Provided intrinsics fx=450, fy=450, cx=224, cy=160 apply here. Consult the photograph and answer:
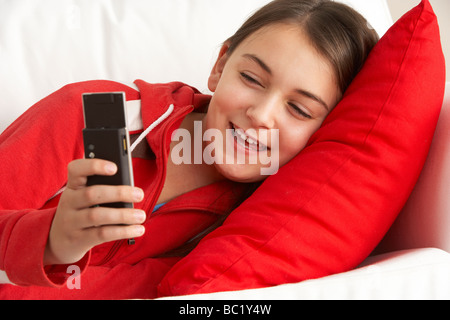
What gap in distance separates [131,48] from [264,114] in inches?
20.1

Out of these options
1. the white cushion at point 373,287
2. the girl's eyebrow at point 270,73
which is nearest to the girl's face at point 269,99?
the girl's eyebrow at point 270,73

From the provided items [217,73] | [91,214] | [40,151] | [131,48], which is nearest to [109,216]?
[91,214]

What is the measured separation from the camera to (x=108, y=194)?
0.45m

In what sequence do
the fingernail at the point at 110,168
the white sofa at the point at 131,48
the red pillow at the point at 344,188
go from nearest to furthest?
1. the fingernail at the point at 110,168
2. the red pillow at the point at 344,188
3. the white sofa at the point at 131,48

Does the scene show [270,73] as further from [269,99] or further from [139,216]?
[139,216]

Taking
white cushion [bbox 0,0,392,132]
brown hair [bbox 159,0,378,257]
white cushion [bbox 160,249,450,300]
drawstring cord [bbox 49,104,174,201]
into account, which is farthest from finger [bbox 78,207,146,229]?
white cushion [bbox 0,0,392,132]

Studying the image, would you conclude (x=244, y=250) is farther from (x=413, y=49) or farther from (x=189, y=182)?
(x=413, y=49)

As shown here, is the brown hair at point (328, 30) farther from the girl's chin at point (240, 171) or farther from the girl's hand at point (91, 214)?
the girl's hand at point (91, 214)

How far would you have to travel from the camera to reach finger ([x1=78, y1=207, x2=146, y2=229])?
1.49 ft

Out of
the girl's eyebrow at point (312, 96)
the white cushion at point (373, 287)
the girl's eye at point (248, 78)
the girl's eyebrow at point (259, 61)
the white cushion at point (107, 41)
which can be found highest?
the white cushion at point (107, 41)

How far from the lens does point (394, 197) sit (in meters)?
0.68

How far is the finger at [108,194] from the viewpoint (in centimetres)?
45

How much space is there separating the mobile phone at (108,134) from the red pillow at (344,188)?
0.68ft

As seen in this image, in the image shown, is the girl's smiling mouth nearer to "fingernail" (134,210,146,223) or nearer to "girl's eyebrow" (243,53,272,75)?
"girl's eyebrow" (243,53,272,75)
